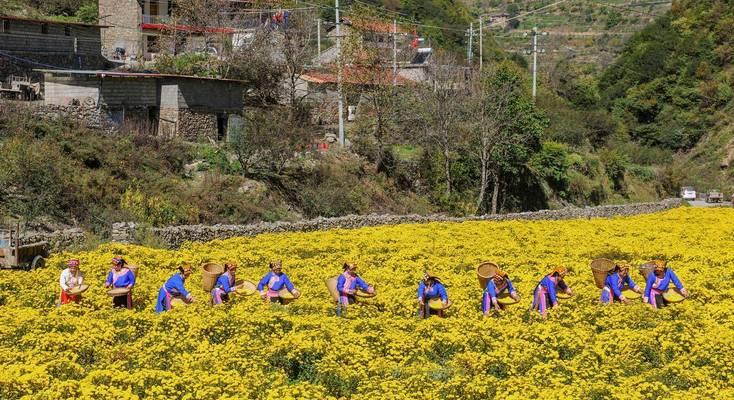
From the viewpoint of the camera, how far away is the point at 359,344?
636 inches

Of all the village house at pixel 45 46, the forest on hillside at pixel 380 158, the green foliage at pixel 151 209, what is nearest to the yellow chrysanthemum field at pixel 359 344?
the green foliage at pixel 151 209

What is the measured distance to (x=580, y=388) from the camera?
44.5 feet

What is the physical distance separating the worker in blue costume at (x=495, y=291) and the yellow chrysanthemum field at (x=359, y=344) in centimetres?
35

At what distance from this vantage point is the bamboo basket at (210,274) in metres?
20.0

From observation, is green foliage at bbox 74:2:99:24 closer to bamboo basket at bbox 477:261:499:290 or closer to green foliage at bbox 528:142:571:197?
green foliage at bbox 528:142:571:197

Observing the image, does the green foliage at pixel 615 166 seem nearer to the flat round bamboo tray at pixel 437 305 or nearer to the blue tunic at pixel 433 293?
the blue tunic at pixel 433 293

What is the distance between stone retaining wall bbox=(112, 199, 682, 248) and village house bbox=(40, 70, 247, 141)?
1206 centimetres

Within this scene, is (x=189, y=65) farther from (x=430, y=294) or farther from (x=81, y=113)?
(x=430, y=294)

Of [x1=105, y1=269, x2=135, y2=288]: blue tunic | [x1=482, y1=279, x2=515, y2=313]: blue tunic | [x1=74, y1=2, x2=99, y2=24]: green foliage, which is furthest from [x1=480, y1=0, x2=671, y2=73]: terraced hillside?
[x1=105, y1=269, x2=135, y2=288]: blue tunic

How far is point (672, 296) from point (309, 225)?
1723 cm

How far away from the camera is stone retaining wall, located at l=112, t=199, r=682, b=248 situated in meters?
29.9

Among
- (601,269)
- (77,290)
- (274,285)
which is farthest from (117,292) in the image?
(601,269)

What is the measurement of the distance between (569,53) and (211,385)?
431 ft

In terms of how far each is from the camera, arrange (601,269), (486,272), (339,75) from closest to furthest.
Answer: (486,272)
(601,269)
(339,75)
